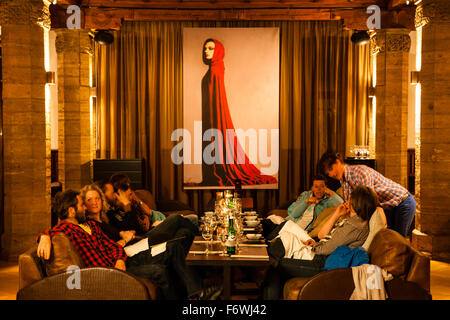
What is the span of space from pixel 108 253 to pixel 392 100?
5872 mm

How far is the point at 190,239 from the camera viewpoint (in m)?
4.82

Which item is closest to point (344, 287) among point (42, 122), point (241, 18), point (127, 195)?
point (127, 195)

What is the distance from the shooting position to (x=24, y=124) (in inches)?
239

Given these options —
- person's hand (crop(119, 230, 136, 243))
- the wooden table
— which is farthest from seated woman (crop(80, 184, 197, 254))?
the wooden table

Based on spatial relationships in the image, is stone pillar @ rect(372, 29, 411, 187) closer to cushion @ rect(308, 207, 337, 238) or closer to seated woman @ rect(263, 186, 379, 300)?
cushion @ rect(308, 207, 337, 238)

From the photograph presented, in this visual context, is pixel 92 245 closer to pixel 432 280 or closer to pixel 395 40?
pixel 432 280

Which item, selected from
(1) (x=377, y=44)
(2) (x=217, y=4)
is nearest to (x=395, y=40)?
(1) (x=377, y=44)

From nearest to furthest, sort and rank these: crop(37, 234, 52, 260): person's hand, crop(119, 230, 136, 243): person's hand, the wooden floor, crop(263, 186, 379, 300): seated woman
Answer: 1. crop(37, 234, 52, 260): person's hand
2. crop(263, 186, 379, 300): seated woman
3. crop(119, 230, 136, 243): person's hand
4. the wooden floor

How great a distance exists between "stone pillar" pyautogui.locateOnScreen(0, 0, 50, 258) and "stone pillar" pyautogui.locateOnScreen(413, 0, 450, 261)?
5.18 meters

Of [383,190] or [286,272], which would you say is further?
[383,190]

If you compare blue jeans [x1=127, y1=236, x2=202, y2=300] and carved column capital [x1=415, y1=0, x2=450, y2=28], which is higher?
carved column capital [x1=415, y1=0, x2=450, y2=28]

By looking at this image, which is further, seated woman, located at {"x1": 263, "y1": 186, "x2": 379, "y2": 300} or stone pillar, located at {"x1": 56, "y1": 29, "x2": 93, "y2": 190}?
stone pillar, located at {"x1": 56, "y1": 29, "x2": 93, "y2": 190}

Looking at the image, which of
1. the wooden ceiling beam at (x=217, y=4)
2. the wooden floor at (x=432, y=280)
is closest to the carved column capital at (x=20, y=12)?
the wooden ceiling beam at (x=217, y=4)

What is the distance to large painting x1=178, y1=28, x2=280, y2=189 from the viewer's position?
336 inches
